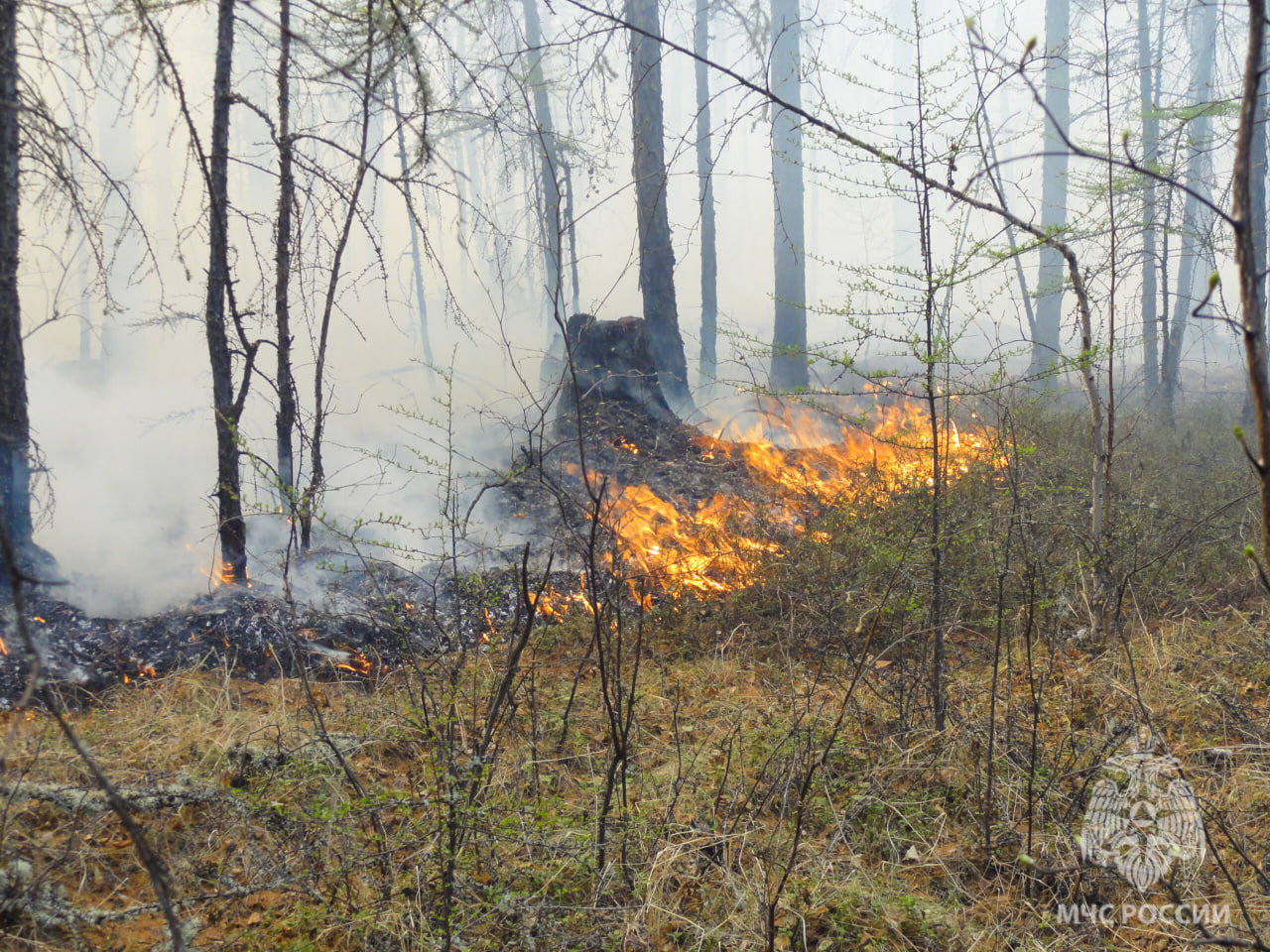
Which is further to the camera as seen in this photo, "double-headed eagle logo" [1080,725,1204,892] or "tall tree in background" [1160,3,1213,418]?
"tall tree in background" [1160,3,1213,418]

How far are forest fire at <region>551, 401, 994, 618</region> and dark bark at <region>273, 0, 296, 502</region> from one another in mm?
2735

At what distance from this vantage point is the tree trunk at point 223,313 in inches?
215

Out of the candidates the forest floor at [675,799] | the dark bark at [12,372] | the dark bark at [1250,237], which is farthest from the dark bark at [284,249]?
the dark bark at [1250,237]

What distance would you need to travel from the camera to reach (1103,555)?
172 inches

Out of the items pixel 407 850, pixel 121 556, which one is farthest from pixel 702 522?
pixel 121 556

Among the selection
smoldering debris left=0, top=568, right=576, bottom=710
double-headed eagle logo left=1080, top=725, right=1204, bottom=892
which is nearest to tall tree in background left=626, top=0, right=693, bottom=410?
smoldering debris left=0, top=568, right=576, bottom=710

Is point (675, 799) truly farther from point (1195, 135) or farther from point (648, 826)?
point (1195, 135)

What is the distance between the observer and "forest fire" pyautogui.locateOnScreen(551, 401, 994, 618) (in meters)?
6.11

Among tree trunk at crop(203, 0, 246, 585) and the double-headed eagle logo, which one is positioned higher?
tree trunk at crop(203, 0, 246, 585)

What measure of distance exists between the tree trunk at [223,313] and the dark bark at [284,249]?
14.7 inches

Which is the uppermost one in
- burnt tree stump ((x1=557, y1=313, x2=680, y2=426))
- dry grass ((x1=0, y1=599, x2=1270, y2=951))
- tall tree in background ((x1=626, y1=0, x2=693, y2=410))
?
tall tree in background ((x1=626, y1=0, x2=693, y2=410))

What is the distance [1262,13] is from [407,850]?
3206mm

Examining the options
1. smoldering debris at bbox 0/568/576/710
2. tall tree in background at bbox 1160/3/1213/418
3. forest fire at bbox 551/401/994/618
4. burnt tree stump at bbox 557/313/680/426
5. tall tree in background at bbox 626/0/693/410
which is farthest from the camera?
Answer: tall tree in background at bbox 1160/3/1213/418

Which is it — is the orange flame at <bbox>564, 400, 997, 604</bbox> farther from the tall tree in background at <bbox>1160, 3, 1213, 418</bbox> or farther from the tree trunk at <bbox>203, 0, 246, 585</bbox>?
the tall tree in background at <bbox>1160, 3, 1213, 418</bbox>
